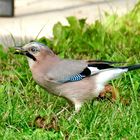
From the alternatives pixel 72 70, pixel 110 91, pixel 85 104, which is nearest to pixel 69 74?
pixel 72 70

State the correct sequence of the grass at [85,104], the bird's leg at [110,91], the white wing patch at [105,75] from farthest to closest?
the bird's leg at [110,91]
the white wing patch at [105,75]
the grass at [85,104]

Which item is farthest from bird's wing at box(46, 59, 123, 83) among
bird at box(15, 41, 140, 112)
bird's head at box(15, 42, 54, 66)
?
bird's head at box(15, 42, 54, 66)

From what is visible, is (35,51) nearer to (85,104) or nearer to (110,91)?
(85,104)

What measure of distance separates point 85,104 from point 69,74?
0.28 metres

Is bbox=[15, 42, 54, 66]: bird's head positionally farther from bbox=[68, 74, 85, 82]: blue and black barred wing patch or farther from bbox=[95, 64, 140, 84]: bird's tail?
bbox=[95, 64, 140, 84]: bird's tail

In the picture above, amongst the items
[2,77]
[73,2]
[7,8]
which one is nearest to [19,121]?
[2,77]

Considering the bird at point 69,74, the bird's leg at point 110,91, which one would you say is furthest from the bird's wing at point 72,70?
the bird's leg at point 110,91

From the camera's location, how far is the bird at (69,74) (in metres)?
5.99

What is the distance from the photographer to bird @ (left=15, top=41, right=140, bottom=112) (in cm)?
599

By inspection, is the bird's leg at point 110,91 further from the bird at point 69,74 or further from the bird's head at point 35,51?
the bird's head at point 35,51

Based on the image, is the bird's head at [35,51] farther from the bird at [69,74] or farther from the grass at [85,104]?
the grass at [85,104]

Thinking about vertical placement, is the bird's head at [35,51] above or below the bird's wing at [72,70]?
above

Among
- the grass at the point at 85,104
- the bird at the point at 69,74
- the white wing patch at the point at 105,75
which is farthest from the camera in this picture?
the white wing patch at the point at 105,75

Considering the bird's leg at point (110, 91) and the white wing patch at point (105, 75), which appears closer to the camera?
the white wing patch at point (105, 75)
